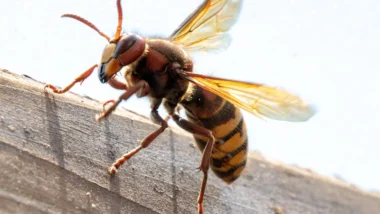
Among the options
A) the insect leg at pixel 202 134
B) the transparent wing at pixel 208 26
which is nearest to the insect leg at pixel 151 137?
the insect leg at pixel 202 134

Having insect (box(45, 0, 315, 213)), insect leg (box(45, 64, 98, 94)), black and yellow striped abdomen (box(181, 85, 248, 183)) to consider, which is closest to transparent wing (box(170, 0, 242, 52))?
insect (box(45, 0, 315, 213))

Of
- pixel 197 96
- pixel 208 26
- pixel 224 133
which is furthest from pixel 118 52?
pixel 208 26

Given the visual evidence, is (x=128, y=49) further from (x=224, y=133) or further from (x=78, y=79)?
(x=224, y=133)

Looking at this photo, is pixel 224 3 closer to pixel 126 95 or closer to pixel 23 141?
pixel 126 95

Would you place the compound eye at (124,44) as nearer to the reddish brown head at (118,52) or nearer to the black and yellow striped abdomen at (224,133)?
the reddish brown head at (118,52)

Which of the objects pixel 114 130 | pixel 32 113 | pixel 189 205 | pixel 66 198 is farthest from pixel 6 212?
pixel 189 205

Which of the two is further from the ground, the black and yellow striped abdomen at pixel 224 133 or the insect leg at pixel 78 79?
the insect leg at pixel 78 79
